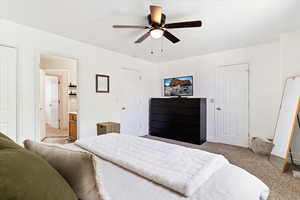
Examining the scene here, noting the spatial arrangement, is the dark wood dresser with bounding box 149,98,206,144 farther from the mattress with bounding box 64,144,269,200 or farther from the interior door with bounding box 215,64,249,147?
the mattress with bounding box 64,144,269,200

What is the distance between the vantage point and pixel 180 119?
4.07 m

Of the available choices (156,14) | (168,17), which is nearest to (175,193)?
(156,14)

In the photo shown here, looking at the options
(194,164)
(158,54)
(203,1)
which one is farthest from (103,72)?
(194,164)

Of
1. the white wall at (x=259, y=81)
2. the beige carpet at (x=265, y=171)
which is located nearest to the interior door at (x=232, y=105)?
the white wall at (x=259, y=81)

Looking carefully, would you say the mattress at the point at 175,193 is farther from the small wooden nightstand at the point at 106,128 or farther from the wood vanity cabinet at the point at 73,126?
the wood vanity cabinet at the point at 73,126

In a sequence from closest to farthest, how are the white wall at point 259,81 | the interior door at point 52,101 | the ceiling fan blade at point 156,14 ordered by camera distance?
the ceiling fan blade at point 156,14
the white wall at point 259,81
the interior door at point 52,101

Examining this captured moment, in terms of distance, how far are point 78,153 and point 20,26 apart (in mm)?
2890

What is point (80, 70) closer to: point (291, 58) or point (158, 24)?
point (158, 24)

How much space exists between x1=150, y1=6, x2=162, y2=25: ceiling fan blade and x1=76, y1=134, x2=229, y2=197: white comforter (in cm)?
153

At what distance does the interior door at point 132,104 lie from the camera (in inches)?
166

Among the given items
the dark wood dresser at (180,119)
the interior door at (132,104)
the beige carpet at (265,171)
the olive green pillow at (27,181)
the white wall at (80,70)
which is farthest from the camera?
the interior door at (132,104)

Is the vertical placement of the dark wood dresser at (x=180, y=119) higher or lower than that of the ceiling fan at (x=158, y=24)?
lower

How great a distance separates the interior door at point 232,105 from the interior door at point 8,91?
4284 mm

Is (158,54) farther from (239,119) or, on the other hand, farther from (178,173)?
(178,173)
